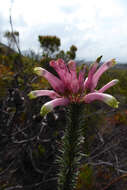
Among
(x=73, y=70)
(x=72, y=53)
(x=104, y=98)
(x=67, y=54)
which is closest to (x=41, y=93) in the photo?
(x=73, y=70)

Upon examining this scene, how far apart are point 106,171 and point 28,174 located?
1452 mm

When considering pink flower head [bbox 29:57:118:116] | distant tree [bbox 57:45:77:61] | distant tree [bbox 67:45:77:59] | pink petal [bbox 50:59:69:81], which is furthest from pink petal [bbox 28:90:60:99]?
distant tree [bbox 67:45:77:59]

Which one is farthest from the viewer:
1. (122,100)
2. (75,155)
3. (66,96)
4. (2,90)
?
(122,100)

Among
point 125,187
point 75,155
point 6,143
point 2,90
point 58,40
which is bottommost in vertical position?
point 125,187

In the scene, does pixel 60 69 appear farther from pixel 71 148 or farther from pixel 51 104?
pixel 71 148

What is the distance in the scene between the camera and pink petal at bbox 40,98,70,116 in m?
1.16

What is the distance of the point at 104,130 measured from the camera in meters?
4.77

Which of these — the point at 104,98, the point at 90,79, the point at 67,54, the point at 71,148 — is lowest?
the point at 71,148

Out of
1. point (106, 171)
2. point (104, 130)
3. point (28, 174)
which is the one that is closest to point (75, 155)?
point (28, 174)

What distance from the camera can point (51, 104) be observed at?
3.89 ft

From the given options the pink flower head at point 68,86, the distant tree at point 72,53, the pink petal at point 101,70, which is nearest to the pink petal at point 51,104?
the pink flower head at point 68,86

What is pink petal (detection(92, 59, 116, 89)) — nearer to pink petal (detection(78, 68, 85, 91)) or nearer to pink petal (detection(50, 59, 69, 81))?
pink petal (detection(78, 68, 85, 91))

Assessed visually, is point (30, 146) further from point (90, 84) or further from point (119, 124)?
point (119, 124)

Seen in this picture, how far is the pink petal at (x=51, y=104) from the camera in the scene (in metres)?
1.16
